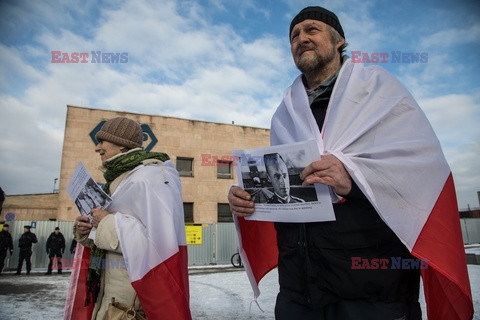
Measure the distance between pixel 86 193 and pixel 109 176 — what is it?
0.71ft

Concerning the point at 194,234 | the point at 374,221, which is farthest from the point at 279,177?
the point at 194,234

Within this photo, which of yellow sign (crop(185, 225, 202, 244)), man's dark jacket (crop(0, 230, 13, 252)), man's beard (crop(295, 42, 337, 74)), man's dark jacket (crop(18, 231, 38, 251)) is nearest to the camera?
man's beard (crop(295, 42, 337, 74))

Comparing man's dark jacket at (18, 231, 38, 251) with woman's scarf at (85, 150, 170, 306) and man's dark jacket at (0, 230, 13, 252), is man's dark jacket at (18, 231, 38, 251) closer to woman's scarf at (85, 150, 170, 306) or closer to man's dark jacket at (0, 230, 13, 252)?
man's dark jacket at (0, 230, 13, 252)

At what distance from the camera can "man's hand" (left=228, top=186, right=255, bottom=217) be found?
5.71 feet

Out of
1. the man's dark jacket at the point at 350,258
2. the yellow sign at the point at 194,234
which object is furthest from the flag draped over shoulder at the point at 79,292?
the yellow sign at the point at 194,234

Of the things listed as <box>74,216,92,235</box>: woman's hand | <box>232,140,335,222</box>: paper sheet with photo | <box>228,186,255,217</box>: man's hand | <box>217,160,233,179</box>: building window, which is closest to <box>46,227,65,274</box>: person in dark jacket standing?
<box>217,160,233,179</box>: building window

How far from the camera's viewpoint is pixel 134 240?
2262 mm

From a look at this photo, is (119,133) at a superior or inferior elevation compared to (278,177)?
superior

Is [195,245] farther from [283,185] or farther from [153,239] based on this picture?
[283,185]

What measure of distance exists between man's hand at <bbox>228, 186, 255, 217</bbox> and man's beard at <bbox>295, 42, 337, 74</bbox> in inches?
31.6

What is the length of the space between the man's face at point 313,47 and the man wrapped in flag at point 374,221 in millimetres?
166

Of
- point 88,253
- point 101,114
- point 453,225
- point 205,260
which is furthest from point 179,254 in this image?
point 101,114

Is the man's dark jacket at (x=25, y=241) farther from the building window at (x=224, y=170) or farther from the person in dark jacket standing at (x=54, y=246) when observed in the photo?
the building window at (x=224, y=170)

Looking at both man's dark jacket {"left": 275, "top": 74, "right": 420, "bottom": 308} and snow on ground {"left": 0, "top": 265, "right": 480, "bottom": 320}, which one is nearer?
man's dark jacket {"left": 275, "top": 74, "right": 420, "bottom": 308}
